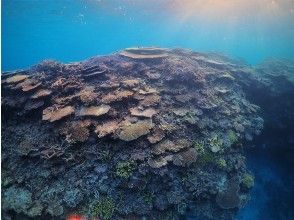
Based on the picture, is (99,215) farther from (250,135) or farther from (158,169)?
(250,135)

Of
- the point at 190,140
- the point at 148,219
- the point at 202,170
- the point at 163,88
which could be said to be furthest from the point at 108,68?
the point at 148,219

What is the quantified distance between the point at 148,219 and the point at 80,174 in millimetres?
2018

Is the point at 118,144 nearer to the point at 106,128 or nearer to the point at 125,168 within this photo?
the point at 106,128

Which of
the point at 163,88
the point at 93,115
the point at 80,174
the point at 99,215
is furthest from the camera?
the point at 163,88

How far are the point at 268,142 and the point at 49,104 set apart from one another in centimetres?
969

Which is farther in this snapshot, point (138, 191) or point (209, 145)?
point (209, 145)

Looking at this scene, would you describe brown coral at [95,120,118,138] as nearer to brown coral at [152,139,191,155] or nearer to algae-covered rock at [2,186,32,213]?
brown coral at [152,139,191,155]

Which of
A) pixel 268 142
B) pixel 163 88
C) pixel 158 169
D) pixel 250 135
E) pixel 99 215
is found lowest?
pixel 268 142

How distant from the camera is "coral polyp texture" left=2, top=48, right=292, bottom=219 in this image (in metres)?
6.16

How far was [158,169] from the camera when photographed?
260 inches

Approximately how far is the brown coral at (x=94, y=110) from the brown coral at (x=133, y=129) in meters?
0.74

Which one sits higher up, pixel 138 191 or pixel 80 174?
pixel 80 174

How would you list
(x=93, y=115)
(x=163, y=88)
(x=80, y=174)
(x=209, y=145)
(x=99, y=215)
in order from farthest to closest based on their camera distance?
(x=163, y=88)
(x=209, y=145)
(x=93, y=115)
(x=80, y=174)
(x=99, y=215)

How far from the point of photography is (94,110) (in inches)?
298
